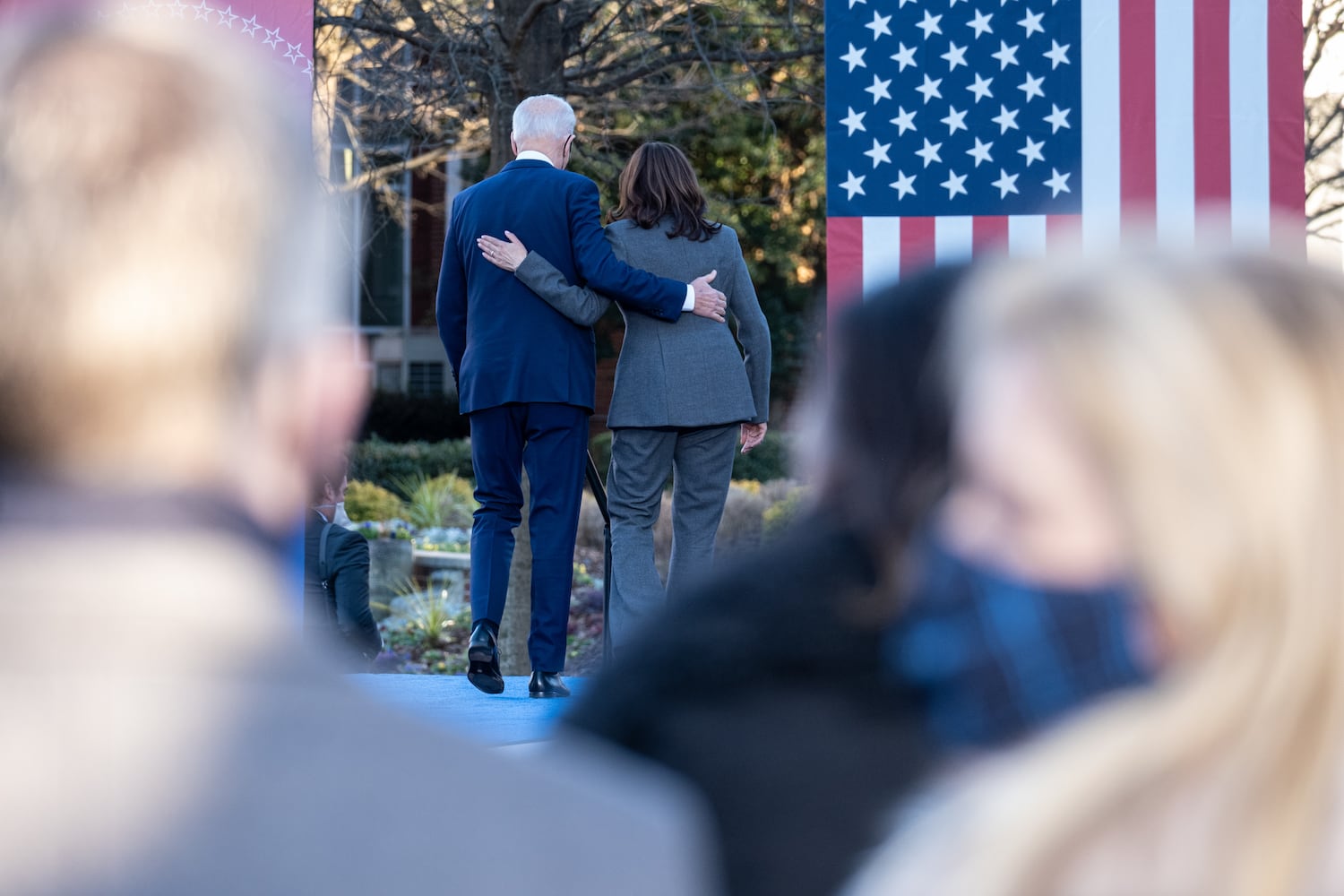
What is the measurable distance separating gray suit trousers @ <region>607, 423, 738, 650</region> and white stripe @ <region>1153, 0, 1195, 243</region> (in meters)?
1.64

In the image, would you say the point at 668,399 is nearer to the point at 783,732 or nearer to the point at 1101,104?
the point at 1101,104

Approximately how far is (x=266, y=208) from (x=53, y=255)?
0.36ft

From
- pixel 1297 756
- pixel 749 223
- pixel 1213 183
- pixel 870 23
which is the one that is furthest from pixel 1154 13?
pixel 749 223

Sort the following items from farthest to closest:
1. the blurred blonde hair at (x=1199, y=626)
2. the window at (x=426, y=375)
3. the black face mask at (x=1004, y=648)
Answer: the window at (x=426, y=375), the black face mask at (x=1004, y=648), the blurred blonde hair at (x=1199, y=626)

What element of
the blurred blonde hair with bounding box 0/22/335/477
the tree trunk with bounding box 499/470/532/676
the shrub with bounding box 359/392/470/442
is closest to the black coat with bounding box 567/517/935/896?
the blurred blonde hair with bounding box 0/22/335/477

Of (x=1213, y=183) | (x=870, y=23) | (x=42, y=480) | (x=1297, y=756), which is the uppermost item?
(x=870, y=23)

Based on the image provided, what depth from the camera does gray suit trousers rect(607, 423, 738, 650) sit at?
464 centimetres

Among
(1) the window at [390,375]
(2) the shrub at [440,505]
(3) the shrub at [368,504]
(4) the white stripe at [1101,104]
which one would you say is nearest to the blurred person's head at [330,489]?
(4) the white stripe at [1101,104]

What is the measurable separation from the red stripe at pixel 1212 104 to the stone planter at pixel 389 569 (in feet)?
19.8

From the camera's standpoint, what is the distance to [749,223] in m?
14.8

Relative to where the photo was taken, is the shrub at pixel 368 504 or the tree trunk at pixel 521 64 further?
the shrub at pixel 368 504

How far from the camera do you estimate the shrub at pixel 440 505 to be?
11.4 m

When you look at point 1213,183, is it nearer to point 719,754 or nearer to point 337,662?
point 719,754

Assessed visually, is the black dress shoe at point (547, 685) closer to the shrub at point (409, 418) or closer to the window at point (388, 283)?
the shrub at point (409, 418)
